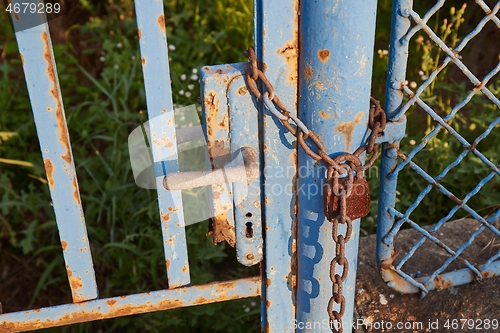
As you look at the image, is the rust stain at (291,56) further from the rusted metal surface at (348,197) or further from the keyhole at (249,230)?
the keyhole at (249,230)

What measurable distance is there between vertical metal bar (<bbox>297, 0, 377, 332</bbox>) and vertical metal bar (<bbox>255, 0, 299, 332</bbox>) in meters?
0.02

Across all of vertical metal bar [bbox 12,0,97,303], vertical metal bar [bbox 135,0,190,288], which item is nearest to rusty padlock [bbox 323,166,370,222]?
vertical metal bar [bbox 135,0,190,288]

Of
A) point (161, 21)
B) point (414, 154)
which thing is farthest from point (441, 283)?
point (161, 21)

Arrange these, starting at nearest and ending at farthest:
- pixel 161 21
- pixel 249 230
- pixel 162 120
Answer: pixel 161 21 → pixel 162 120 → pixel 249 230

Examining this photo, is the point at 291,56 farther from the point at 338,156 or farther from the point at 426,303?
the point at 426,303

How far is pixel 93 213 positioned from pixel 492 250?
1.87 meters

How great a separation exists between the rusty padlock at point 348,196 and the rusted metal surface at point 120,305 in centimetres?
34

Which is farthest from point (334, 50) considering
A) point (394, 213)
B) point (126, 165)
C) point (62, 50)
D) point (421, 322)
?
point (62, 50)

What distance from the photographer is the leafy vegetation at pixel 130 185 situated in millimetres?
2393

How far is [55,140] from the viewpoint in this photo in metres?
1.16

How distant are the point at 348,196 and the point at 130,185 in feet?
5.56

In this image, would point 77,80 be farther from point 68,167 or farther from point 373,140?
point 373,140

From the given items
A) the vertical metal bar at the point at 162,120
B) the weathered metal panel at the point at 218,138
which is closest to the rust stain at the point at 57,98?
the vertical metal bar at the point at 162,120

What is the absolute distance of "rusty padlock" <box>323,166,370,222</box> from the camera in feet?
3.80
